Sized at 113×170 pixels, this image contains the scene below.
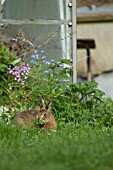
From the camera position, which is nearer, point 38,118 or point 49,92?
point 38,118

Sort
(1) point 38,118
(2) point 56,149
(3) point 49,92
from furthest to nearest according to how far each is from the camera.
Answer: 1. (3) point 49,92
2. (1) point 38,118
3. (2) point 56,149

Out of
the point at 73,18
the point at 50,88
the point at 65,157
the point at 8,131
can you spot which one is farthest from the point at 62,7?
the point at 65,157

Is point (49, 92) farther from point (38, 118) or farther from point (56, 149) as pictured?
point (56, 149)

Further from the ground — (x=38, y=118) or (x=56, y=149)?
(x=38, y=118)

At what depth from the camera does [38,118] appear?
34.1 ft

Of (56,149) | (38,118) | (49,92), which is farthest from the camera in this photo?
(49,92)

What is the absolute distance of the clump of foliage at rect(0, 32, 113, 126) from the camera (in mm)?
11477

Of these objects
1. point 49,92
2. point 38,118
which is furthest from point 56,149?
point 49,92

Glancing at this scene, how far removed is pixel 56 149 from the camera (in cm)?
725

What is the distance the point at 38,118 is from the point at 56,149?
3158 mm

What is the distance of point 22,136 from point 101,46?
16.6 meters

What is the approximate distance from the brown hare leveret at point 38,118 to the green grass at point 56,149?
1.60 ft

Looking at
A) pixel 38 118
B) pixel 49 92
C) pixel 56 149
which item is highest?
pixel 49 92

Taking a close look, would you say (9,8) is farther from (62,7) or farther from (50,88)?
(50,88)
